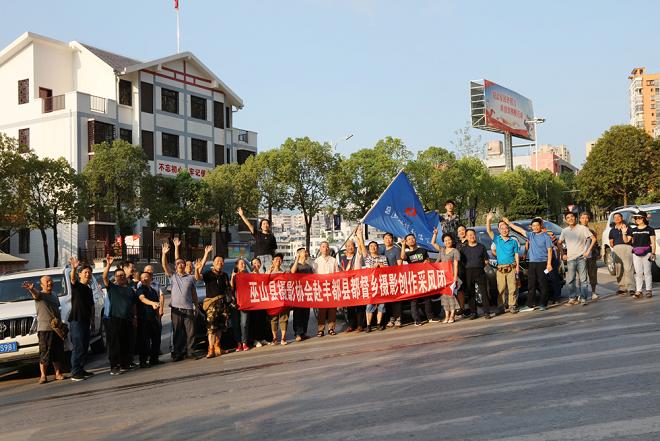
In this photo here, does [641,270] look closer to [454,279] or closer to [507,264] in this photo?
[507,264]

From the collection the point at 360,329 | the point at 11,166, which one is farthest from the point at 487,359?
the point at 11,166

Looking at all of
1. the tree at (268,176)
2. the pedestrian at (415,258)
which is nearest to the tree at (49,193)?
the tree at (268,176)

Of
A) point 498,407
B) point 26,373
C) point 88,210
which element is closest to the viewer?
point 498,407

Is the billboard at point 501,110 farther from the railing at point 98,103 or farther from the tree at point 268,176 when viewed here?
the railing at point 98,103

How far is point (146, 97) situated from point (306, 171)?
497 inches

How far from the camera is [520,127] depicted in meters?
93.2

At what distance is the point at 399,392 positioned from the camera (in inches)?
288

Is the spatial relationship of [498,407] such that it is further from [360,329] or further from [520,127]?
[520,127]

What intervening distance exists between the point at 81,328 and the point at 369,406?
6280 mm

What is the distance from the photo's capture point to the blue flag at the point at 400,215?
50.7 feet

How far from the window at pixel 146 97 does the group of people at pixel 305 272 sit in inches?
1430

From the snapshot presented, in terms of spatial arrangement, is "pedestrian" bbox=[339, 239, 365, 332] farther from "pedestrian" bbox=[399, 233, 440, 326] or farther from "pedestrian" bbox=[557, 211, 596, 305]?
"pedestrian" bbox=[557, 211, 596, 305]

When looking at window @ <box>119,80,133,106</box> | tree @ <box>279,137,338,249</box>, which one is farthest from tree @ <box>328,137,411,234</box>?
window @ <box>119,80,133,106</box>

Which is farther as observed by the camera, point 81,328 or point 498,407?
point 81,328
